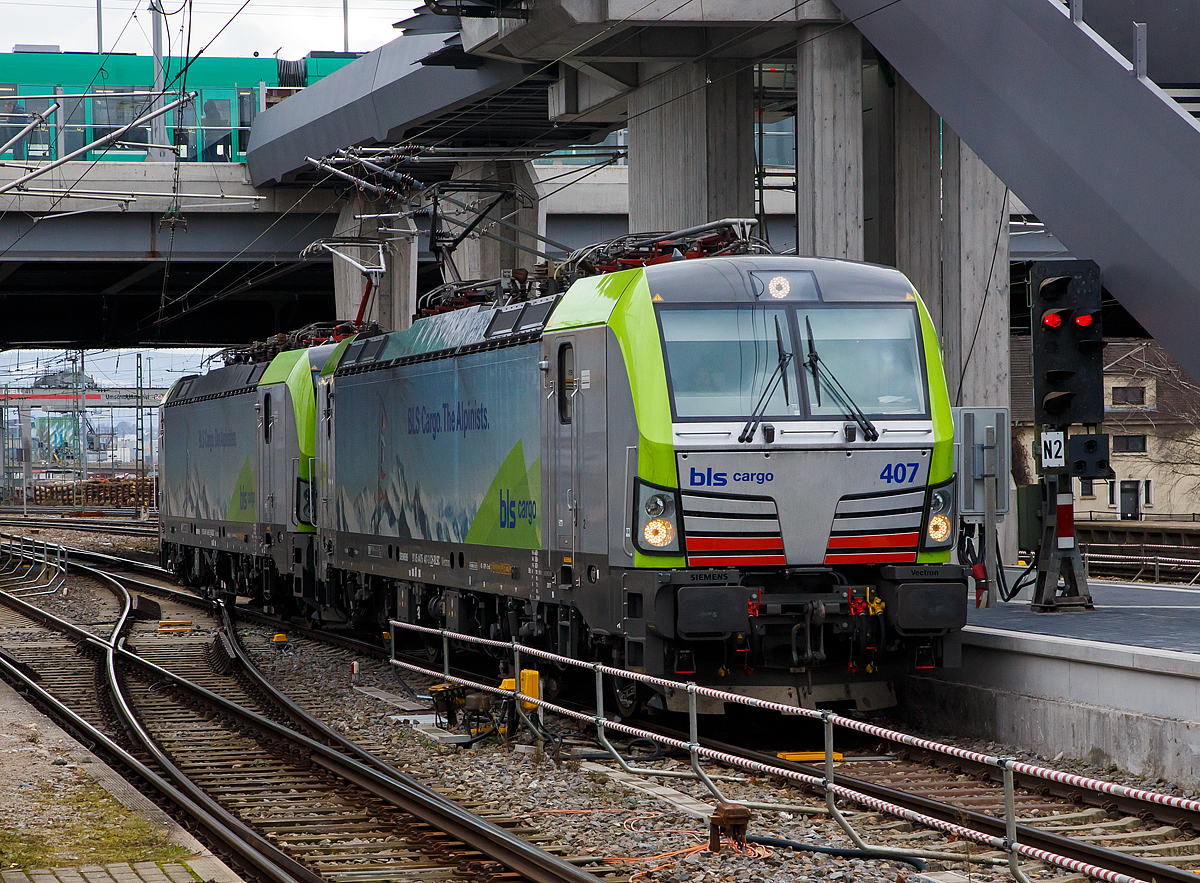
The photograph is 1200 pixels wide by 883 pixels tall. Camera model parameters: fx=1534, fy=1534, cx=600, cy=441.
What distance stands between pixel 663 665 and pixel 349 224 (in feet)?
87.8

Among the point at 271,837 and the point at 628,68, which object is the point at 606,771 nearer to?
the point at 271,837

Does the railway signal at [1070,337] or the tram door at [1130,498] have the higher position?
the railway signal at [1070,337]

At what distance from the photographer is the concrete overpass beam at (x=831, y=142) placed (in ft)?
60.8

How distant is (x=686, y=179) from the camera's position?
824 inches

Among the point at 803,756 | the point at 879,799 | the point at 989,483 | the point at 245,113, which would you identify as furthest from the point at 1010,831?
the point at 245,113

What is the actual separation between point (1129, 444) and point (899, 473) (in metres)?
49.4

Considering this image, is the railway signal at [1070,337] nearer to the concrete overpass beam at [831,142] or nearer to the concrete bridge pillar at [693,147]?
the concrete overpass beam at [831,142]

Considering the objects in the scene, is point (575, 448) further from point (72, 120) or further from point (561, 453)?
point (72, 120)

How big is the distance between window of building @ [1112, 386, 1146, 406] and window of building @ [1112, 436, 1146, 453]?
1.88 m

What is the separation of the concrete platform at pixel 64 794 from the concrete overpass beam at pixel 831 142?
33.7 ft

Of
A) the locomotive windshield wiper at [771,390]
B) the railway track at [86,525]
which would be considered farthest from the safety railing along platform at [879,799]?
the railway track at [86,525]

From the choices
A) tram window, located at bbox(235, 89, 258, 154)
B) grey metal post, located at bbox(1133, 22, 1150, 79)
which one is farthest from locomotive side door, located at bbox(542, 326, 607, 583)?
tram window, located at bbox(235, 89, 258, 154)

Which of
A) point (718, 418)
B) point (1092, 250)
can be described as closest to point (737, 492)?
point (718, 418)

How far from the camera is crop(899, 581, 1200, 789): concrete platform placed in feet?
32.3
